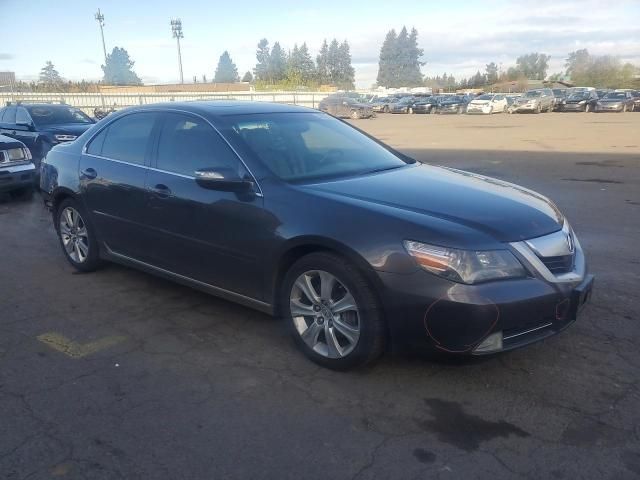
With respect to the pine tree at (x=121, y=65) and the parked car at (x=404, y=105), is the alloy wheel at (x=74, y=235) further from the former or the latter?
the pine tree at (x=121, y=65)

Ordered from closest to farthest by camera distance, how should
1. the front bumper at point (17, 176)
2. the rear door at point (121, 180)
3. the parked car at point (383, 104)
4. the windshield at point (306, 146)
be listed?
the windshield at point (306, 146)
the rear door at point (121, 180)
the front bumper at point (17, 176)
the parked car at point (383, 104)

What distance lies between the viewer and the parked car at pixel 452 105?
45.5 m

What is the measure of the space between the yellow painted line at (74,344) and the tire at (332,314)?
129cm

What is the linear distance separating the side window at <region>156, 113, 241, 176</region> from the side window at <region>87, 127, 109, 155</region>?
3.12 feet

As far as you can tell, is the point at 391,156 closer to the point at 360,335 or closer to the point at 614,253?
the point at 360,335

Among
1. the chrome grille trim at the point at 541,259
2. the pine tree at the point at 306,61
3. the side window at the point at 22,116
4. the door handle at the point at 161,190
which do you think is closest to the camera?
the chrome grille trim at the point at 541,259

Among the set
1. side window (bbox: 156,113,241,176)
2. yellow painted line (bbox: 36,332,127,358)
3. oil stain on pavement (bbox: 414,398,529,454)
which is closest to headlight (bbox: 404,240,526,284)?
oil stain on pavement (bbox: 414,398,529,454)

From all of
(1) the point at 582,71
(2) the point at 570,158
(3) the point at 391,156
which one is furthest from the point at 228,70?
(3) the point at 391,156

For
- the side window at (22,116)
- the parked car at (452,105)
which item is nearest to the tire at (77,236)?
the side window at (22,116)

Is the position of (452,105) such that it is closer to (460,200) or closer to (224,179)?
(460,200)

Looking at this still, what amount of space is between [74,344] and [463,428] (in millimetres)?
2684

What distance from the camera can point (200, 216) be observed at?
4.13m

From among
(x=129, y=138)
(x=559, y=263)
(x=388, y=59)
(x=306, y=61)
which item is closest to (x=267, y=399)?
(x=559, y=263)

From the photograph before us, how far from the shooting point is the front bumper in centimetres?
929
